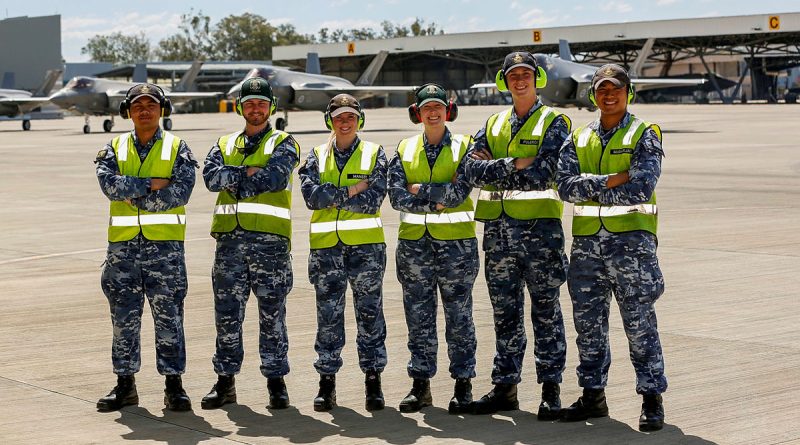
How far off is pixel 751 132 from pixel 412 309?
43365mm

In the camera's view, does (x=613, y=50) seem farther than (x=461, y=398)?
Yes

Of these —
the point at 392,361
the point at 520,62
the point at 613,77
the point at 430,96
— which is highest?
the point at 520,62

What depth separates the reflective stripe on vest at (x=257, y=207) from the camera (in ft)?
27.4

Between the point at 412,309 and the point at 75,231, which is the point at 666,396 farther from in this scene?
the point at 75,231

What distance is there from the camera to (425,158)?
8281mm

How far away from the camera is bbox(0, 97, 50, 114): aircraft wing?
70.7m

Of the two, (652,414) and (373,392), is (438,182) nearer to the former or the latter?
(373,392)

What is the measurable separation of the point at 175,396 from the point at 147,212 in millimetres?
1301

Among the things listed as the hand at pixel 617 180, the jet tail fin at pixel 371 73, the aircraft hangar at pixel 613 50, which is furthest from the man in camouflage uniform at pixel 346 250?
the aircraft hangar at pixel 613 50

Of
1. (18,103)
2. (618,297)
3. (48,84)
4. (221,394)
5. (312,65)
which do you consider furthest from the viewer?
(312,65)

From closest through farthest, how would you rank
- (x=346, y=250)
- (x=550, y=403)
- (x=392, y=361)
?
(x=550, y=403), (x=346, y=250), (x=392, y=361)

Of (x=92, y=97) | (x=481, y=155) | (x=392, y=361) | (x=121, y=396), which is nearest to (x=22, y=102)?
(x=92, y=97)

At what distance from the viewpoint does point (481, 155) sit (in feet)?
26.7

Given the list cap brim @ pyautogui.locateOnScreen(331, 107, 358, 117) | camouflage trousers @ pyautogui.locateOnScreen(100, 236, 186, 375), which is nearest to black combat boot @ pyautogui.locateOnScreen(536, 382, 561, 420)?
cap brim @ pyautogui.locateOnScreen(331, 107, 358, 117)
